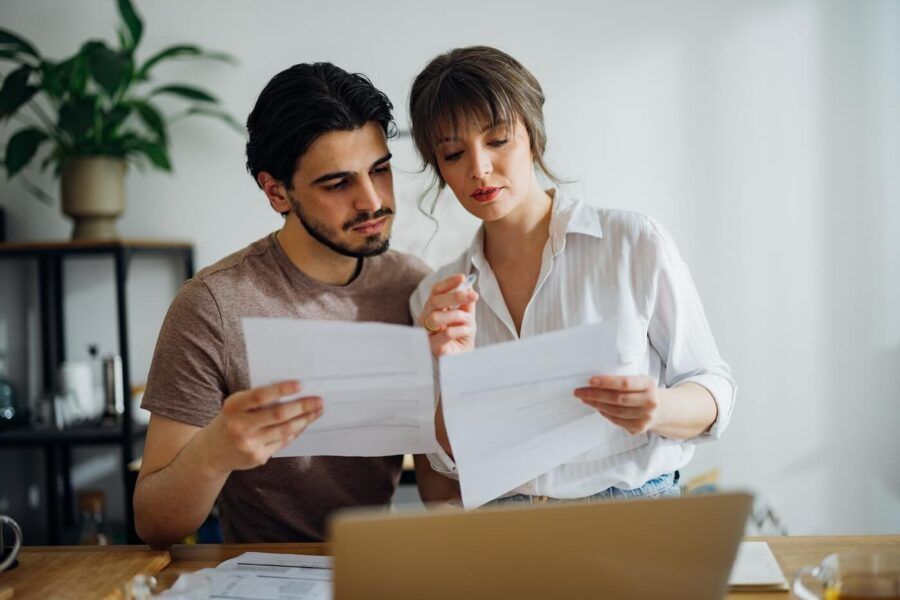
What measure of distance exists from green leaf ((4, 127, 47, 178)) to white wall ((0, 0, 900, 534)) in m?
0.75

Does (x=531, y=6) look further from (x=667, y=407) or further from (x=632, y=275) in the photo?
(x=667, y=407)

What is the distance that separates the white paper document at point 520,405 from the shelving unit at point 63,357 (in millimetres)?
1975

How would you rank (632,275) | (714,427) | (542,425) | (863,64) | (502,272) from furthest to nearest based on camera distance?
(863,64) → (502,272) → (632,275) → (714,427) → (542,425)

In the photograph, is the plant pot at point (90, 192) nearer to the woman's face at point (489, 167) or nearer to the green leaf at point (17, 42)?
the green leaf at point (17, 42)

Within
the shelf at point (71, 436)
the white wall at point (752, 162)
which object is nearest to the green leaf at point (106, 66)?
the white wall at point (752, 162)

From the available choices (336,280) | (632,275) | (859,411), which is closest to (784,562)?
(632,275)

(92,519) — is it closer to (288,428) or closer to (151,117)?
(151,117)

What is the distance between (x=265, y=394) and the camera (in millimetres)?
1157

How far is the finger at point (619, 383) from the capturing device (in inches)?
46.7

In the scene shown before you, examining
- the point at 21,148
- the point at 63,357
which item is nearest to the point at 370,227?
the point at 21,148

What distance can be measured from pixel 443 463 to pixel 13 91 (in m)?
2.20

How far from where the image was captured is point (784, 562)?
126cm

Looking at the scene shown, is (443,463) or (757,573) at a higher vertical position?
(443,463)

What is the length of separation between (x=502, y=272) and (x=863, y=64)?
1.97 metres
